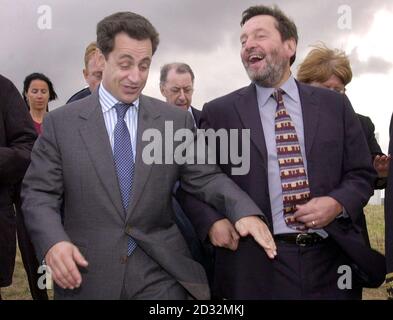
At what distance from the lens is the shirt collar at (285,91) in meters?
3.81

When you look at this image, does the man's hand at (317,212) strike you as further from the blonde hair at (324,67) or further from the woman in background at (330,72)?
the blonde hair at (324,67)

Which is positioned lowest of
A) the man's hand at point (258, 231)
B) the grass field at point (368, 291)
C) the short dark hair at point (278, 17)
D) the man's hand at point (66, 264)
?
the grass field at point (368, 291)

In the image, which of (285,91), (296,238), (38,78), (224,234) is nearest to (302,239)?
(296,238)

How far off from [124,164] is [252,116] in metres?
0.87

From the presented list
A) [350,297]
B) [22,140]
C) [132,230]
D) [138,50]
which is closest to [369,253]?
[350,297]

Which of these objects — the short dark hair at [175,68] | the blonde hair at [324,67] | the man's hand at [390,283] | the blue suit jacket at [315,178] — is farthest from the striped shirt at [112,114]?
the short dark hair at [175,68]

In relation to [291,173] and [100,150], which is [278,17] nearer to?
[291,173]

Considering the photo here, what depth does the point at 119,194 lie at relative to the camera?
10.3ft

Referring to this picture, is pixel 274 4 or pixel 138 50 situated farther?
pixel 274 4

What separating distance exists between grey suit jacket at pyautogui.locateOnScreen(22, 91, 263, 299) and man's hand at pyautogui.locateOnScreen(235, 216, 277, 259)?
4cm

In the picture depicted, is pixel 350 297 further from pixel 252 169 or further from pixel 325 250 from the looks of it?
pixel 252 169

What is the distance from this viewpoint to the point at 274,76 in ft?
12.6

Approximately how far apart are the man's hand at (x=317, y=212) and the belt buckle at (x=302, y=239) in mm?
78
